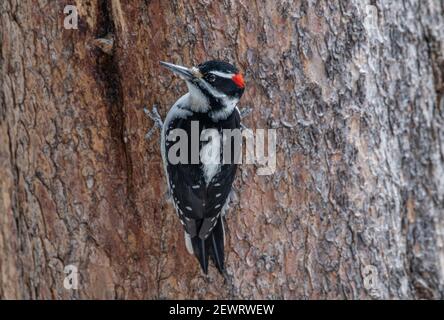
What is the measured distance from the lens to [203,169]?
3.42 m

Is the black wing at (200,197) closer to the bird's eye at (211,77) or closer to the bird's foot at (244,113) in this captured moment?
the bird's foot at (244,113)

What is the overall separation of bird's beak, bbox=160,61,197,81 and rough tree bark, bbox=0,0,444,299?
156 mm

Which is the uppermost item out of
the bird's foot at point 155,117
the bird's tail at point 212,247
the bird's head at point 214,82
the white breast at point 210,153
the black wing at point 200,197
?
the bird's head at point 214,82

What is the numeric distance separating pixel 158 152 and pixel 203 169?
0.31 m

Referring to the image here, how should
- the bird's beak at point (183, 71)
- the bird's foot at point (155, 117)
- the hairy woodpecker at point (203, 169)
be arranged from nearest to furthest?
the bird's beak at point (183, 71) → the hairy woodpecker at point (203, 169) → the bird's foot at point (155, 117)

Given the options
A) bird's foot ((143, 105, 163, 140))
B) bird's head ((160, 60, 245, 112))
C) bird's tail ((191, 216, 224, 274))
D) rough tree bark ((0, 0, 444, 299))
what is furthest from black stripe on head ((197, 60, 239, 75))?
bird's tail ((191, 216, 224, 274))

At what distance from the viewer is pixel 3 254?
4059 mm

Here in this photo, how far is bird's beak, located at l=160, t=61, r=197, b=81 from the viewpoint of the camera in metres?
3.15

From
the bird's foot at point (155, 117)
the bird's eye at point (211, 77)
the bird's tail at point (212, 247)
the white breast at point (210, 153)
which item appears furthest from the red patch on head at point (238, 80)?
the bird's tail at point (212, 247)

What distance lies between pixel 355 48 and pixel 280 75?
0.51 metres

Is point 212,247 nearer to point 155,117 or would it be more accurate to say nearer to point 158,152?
point 158,152

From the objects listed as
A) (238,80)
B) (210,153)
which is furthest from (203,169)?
(238,80)

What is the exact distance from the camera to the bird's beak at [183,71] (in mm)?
3152

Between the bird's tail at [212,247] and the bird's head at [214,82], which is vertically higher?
the bird's head at [214,82]
